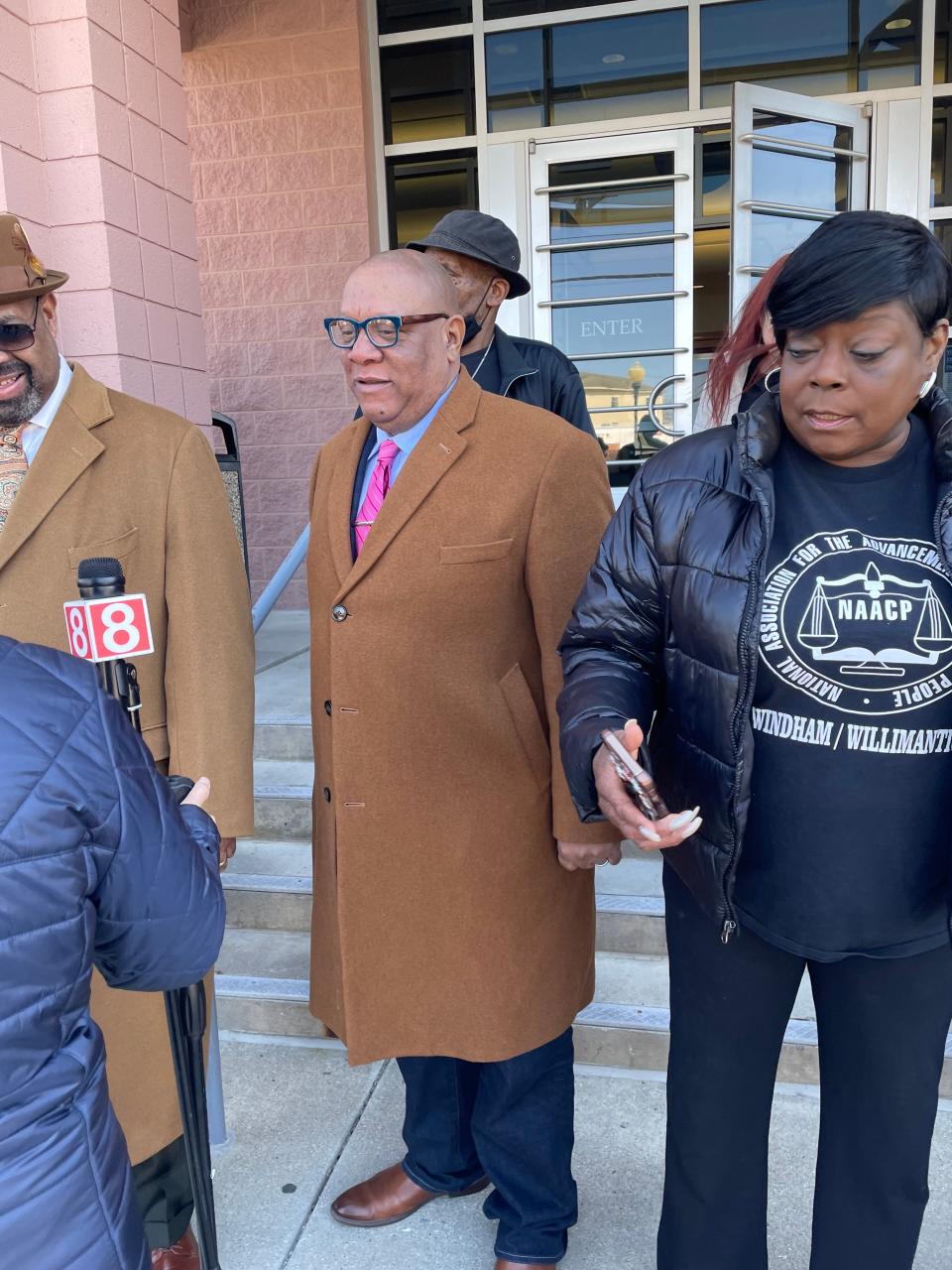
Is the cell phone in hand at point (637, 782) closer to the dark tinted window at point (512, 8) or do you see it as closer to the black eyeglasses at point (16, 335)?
the black eyeglasses at point (16, 335)

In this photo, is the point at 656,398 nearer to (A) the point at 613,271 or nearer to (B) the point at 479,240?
(A) the point at 613,271

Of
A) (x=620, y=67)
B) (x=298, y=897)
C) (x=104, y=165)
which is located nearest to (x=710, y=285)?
(x=620, y=67)

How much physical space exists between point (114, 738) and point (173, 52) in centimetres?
390

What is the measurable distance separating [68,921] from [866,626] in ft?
3.58

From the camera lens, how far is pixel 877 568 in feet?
4.52

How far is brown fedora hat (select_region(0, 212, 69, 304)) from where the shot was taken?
170 cm

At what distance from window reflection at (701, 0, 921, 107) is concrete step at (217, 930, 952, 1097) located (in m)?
4.93

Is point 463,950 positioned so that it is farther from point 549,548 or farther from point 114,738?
point 114,738

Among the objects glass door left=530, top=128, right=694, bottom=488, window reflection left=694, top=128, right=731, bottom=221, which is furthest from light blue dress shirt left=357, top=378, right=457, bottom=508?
window reflection left=694, top=128, right=731, bottom=221

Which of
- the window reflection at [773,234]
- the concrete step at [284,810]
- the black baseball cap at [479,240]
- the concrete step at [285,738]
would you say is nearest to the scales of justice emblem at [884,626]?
the black baseball cap at [479,240]

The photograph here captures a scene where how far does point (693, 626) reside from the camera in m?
1.48

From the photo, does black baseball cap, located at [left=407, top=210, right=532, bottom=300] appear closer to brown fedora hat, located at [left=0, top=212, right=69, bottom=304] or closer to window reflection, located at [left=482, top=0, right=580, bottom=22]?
brown fedora hat, located at [left=0, top=212, right=69, bottom=304]

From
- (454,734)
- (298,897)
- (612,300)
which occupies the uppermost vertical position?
(612,300)

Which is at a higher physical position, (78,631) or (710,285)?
(710,285)
